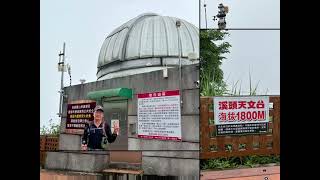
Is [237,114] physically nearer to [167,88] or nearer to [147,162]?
[167,88]

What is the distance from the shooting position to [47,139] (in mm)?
4340

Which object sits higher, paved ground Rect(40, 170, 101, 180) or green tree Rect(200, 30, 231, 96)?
green tree Rect(200, 30, 231, 96)

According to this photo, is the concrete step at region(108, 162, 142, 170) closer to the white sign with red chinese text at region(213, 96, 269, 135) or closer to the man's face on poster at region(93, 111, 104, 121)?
the man's face on poster at region(93, 111, 104, 121)

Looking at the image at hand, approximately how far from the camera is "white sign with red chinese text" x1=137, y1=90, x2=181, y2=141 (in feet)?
13.2

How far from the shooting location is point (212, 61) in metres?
4.11

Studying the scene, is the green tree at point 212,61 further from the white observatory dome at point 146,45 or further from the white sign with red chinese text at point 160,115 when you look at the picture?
the white sign with red chinese text at point 160,115

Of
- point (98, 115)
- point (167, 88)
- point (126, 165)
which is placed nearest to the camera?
point (167, 88)

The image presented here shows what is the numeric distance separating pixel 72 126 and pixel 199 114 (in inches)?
52.2

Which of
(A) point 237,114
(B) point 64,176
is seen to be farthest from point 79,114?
(A) point 237,114

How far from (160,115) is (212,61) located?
0.73 metres

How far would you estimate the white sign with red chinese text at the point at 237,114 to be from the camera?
4.14 metres

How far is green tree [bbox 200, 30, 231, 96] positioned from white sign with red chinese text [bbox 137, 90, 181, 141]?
1.00 ft

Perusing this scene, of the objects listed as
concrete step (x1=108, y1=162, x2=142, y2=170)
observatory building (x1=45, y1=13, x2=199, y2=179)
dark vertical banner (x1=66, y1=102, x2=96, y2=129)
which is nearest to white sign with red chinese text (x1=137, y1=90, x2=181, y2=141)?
observatory building (x1=45, y1=13, x2=199, y2=179)

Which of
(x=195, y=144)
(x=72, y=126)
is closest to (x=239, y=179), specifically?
(x=195, y=144)
